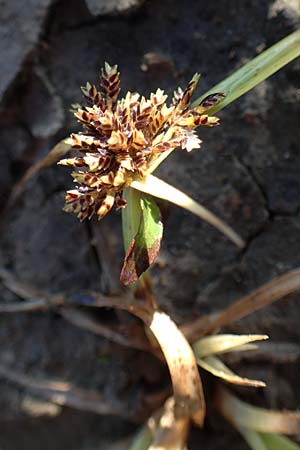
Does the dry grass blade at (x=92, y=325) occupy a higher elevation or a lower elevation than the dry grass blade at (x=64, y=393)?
higher

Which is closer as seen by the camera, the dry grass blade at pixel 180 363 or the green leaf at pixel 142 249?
the green leaf at pixel 142 249

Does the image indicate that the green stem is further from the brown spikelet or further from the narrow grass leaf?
the narrow grass leaf

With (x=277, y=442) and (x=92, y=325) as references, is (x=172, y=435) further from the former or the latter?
(x=92, y=325)

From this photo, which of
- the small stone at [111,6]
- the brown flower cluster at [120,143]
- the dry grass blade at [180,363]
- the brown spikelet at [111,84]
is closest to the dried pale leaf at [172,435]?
the dry grass blade at [180,363]

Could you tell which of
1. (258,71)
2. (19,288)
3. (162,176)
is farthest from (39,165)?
(258,71)

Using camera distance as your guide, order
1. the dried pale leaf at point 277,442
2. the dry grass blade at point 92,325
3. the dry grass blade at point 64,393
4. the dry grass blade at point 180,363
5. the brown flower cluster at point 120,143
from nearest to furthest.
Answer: the brown flower cluster at point 120,143 → the dry grass blade at point 180,363 → the dried pale leaf at point 277,442 → the dry grass blade at point 92,325 → the dry grass blade at point 64,393

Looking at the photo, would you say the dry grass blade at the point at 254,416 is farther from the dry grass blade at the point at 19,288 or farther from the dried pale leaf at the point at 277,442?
the dry grass blade at the point at 19,288

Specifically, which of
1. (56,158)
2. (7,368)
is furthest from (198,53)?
(7,368)
